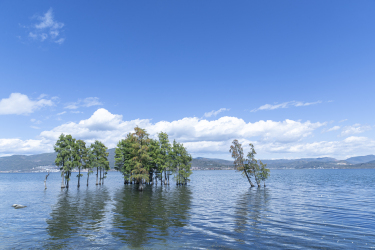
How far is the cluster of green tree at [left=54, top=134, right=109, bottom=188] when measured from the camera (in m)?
72.8

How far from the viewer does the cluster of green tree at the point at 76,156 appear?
2864 inches

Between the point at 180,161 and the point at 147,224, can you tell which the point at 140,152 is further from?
the point at 147,224

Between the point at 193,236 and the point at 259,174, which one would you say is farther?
the point at 259,174

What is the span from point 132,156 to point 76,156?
68.3 feet

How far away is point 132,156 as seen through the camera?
8156cm

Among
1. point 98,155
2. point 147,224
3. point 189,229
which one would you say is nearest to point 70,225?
point 147,224

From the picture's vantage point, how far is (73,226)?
26391 mm

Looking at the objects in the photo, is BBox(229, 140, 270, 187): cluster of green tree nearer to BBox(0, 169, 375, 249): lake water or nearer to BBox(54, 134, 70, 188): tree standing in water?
BBox(0, 169, 375, 249): lake water

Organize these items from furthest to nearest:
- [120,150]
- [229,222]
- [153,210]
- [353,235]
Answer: [120,150] → [153,210] → [229,222] → [353,235]

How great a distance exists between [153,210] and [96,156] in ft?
195

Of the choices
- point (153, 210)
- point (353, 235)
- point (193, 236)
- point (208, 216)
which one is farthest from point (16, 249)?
point (353, 235)

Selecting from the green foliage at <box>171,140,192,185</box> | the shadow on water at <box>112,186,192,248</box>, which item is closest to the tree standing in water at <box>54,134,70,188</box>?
the green foliage at <box>171,140,192,185</box>

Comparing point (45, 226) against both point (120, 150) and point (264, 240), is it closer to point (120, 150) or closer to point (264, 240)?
point (264, 240)

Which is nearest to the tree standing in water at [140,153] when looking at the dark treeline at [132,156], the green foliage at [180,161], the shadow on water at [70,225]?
the dark treeline at [132,156]
